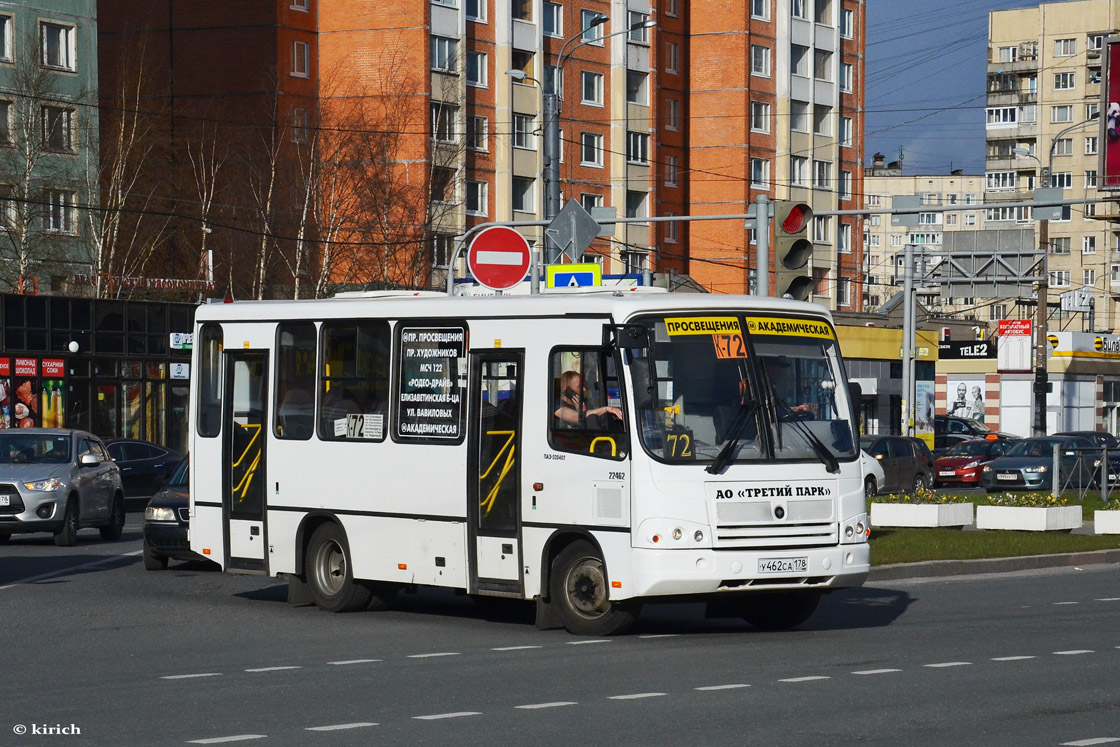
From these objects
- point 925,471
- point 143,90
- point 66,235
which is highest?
point 143,90

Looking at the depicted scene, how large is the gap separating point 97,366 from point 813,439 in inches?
1439

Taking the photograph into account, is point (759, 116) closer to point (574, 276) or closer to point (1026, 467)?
point (1026, 467)

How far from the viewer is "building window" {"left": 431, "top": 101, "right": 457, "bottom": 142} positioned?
236ft

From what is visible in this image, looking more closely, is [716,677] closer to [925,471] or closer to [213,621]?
[213,621]

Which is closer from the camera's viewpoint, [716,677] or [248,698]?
[248,698]

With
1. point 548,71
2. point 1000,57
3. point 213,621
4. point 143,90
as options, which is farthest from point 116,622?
point 1000,57

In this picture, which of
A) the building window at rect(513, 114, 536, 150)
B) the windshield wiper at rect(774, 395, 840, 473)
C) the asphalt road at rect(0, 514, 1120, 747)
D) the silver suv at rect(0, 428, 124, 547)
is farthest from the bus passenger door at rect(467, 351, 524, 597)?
the building window at rect(513, 114, 536, 150)

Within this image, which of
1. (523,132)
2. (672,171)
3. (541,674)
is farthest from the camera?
(672,171)

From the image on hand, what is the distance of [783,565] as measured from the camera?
13758 mm

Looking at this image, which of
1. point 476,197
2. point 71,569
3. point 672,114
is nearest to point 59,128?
point 476,197

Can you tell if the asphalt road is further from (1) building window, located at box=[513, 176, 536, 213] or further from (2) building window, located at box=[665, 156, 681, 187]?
(2) building window, located at box=[665, 156, 681, 187]

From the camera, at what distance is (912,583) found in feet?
65.8

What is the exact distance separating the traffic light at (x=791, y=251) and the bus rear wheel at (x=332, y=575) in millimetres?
4789

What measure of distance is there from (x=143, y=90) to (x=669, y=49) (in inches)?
1111
